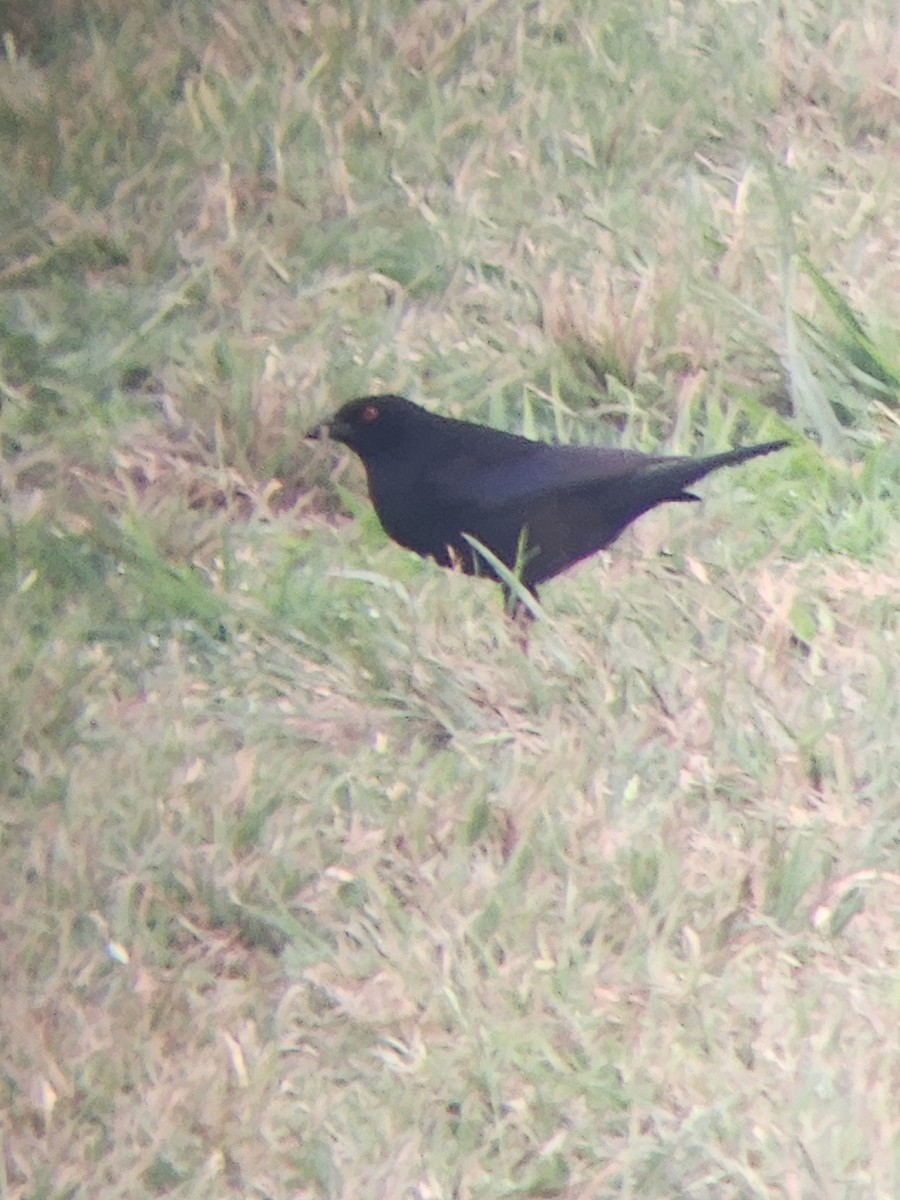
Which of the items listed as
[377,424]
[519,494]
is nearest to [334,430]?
[377,424]

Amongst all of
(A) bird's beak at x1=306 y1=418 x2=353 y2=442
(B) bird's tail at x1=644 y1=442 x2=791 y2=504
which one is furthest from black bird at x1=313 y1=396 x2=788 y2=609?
(A) bird's beak at x1=306 y1=418 x2=353 y2=442

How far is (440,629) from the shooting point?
3.32 metres

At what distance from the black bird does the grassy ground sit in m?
0.12

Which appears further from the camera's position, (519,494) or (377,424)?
(377,424)

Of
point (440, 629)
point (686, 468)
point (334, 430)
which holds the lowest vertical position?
point (440, 629)

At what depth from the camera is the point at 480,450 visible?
11.1ft

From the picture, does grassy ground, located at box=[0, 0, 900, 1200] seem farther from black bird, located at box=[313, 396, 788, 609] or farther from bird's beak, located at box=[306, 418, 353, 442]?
bird's beak, located at box=[306, 418, 353, 442]

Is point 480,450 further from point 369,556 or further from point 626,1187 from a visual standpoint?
point 626,1187

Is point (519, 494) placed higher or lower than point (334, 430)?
higher

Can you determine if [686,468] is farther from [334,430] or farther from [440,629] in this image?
[334,430]

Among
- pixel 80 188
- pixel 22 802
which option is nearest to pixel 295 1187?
pixel 22 802

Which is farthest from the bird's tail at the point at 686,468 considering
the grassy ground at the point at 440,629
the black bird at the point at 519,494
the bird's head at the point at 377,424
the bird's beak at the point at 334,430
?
the bird's beak at the point at 334,430

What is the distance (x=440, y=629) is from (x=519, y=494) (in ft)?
0.95

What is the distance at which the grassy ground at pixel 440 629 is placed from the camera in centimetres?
247
